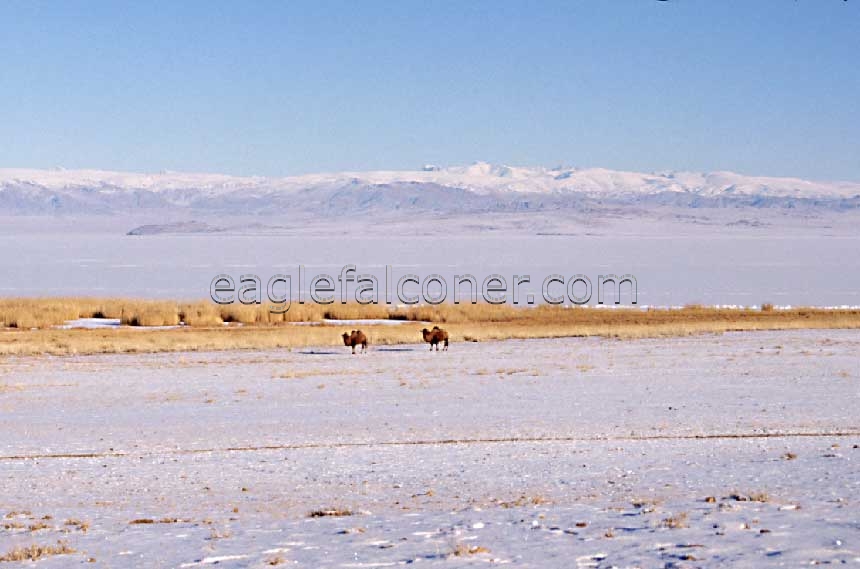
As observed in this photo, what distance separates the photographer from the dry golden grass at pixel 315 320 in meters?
26.8

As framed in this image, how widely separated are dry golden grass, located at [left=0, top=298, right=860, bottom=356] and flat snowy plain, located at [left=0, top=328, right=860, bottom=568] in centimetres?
416

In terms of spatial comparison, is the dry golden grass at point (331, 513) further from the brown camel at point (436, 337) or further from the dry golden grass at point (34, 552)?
the brown camel at point (436, 337)

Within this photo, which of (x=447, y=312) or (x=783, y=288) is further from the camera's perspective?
(x=783, y=288)

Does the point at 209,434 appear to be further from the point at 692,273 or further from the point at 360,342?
the point at 692,273

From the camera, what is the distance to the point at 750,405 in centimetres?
1584

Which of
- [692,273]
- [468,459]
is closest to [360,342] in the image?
[468,459]

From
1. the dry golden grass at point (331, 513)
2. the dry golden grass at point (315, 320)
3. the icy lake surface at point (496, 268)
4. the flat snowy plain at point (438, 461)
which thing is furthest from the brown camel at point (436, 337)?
the icy lake surface at point (496, 268)

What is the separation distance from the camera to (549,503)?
361 inches

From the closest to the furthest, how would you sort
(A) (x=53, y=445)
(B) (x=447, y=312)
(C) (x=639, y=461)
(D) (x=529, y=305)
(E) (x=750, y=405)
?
(C) (x=639, y=461) < (A) (x=53, y=445) < (E) (x=750, y=405) < (B) (x=447, y=312) < (D) (x=529, y=305)

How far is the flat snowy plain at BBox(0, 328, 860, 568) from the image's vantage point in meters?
7.61

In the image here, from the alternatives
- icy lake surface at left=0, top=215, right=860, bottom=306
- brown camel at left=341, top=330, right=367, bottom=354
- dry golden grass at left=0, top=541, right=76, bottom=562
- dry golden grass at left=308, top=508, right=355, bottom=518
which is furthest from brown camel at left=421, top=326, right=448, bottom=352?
icy lake surface at left=0, top=215, right=860, bottom=306

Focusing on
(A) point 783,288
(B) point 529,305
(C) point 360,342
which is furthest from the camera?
(A) point 783,288

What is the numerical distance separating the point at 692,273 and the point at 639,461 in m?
56.2

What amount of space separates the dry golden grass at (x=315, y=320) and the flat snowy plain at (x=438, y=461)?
4.16m
